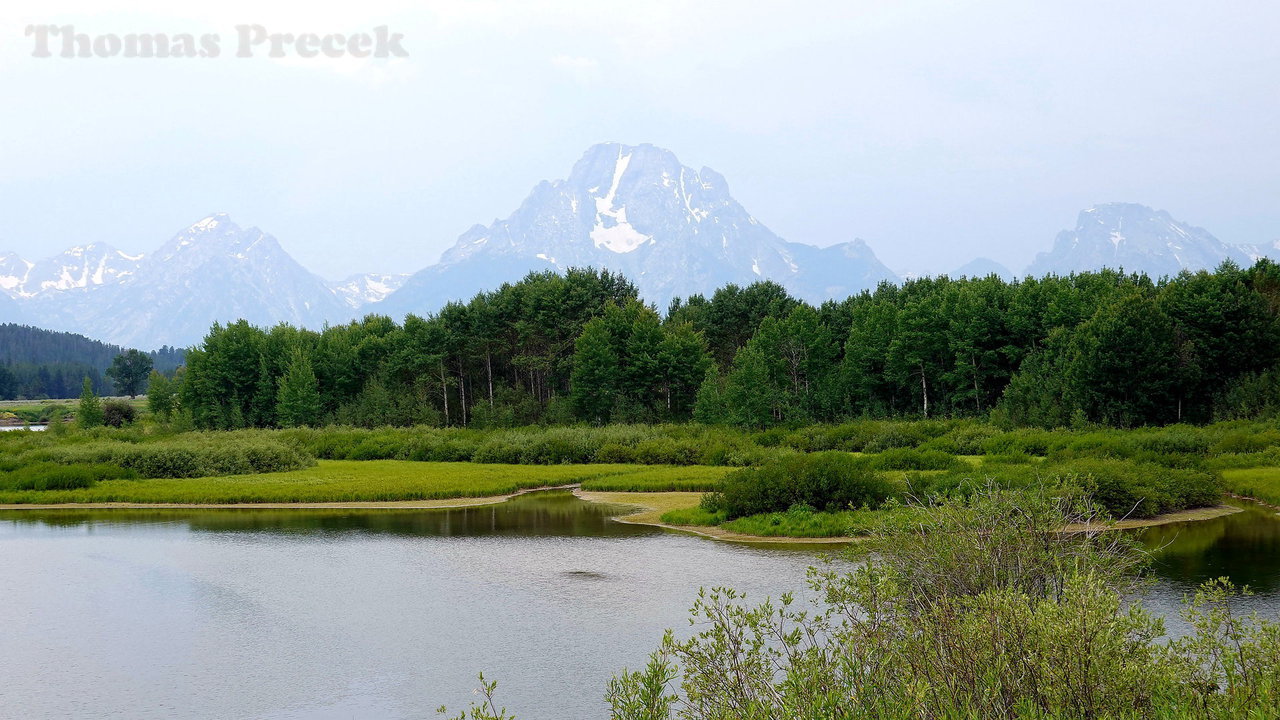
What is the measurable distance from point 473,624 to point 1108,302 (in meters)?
50.4

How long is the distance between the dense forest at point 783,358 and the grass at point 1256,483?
14.1 meters

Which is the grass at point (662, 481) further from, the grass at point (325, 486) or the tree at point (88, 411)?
the tree at point (88, 411)

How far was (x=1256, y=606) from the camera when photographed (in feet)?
60.3

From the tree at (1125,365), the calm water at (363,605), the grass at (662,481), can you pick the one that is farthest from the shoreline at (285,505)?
the tree at (1125,365)

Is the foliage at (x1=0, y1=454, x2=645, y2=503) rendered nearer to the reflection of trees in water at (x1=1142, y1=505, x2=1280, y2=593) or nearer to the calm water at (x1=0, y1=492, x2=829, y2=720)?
the calm water at (x1=0, y1=492, x2=829, y2=720)

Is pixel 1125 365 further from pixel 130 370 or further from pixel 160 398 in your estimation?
pixel 130 370

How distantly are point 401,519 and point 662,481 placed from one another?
12797mm

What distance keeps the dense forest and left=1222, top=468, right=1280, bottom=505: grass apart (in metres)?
14.1

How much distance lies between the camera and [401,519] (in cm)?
3619

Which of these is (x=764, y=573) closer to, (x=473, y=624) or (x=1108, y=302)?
(x=473, y=624)

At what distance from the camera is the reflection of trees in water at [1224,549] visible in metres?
21.4

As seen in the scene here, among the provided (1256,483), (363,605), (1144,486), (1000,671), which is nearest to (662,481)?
(1144,486)

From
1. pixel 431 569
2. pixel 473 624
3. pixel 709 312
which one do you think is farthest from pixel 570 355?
pixel 473 624

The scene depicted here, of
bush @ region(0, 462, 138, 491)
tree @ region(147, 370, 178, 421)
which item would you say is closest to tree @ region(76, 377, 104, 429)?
tree @ region(147, 370, 178, 421)
